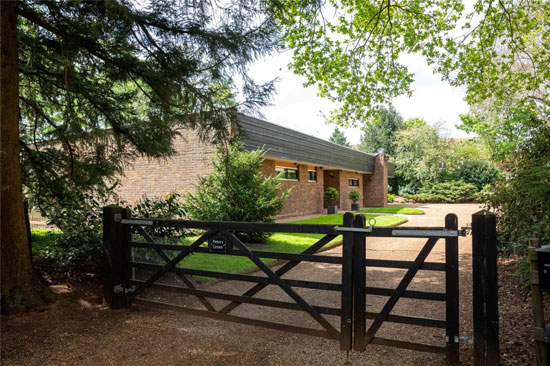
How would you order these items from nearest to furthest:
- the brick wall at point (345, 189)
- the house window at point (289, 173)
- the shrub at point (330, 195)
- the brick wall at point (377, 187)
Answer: the house window at point (289, 173) < the shrub at point (330, 195) < the brick wall at point (345, 189) < the brick wall at point (377, 187)

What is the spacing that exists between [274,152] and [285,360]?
44.0ft

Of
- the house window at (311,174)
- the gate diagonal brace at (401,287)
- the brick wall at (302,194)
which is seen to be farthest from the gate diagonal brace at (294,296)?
the house window at (311,174)

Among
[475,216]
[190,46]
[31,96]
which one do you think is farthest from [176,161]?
[475,216]

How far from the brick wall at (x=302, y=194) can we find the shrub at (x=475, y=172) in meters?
21.7

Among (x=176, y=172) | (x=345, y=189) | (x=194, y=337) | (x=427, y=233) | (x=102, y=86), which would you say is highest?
(x=102, y=86)

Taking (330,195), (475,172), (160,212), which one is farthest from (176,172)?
(475,172)

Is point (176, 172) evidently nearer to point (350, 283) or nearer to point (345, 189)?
point (350, 283)

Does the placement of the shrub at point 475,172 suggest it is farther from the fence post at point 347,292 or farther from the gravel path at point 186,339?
the fence post at point 347,292

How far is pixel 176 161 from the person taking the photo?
15180 mm

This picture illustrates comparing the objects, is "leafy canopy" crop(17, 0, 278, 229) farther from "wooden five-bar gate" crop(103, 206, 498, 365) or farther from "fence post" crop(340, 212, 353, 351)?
"fence post" crop(340, 212, 353, 351)

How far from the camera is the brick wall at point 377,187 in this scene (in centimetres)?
Result: 3266

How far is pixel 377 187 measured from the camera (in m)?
32.9

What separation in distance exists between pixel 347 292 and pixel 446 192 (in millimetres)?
36402

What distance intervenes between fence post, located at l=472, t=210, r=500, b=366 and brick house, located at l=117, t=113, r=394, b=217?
3703 millimetres
